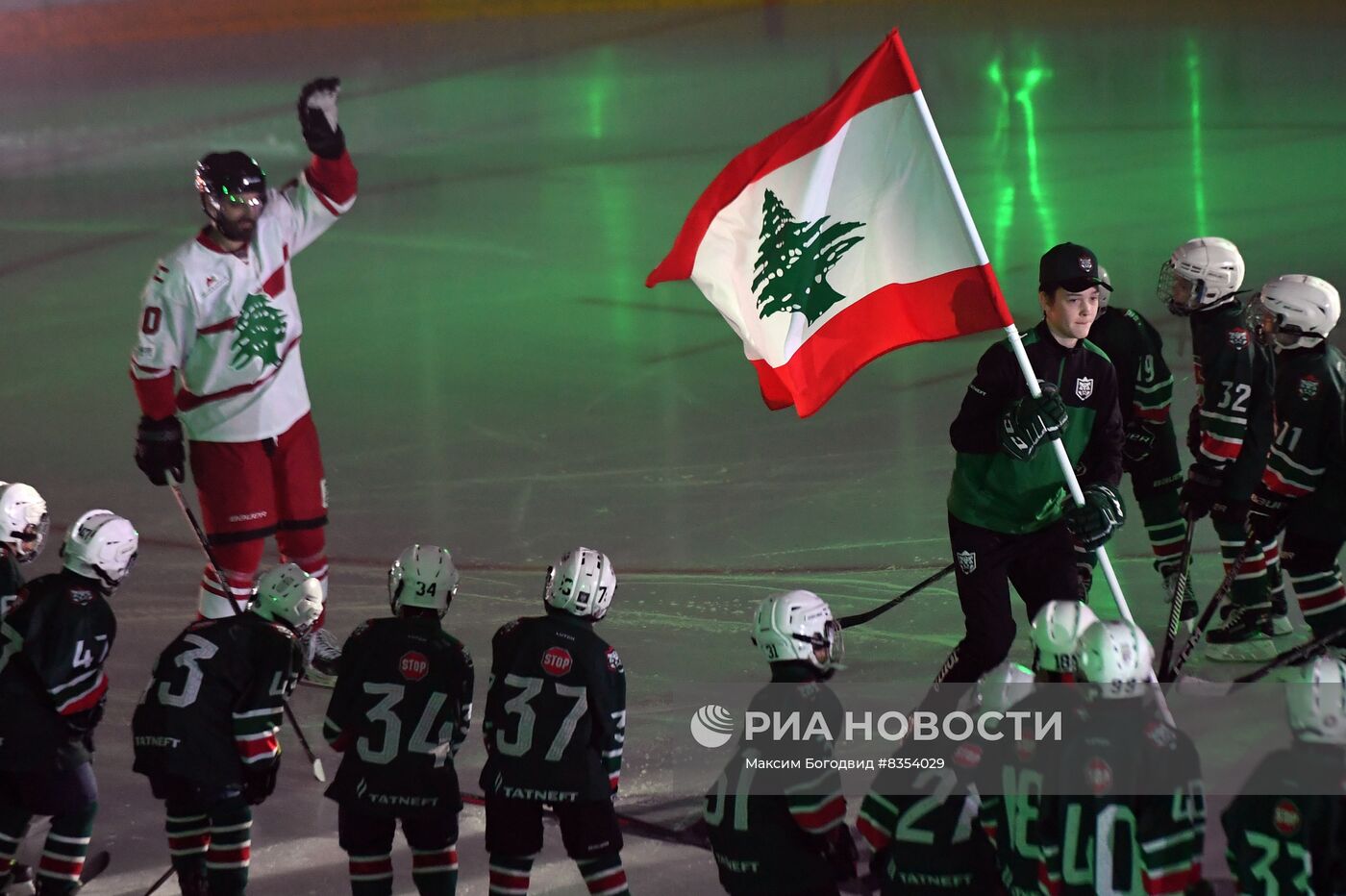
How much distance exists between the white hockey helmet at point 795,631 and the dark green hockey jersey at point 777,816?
0.25 meters

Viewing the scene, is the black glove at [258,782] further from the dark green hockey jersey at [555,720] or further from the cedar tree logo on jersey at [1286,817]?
the cedar tree logo on jersey at [1286,817]

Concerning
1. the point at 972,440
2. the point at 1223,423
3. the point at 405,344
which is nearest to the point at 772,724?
the point at 972,440

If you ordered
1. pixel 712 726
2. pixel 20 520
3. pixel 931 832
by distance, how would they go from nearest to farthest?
pixel 931 832
pixel 20 520
pixel 712 726

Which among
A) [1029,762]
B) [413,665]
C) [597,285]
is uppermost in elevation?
[597,285]

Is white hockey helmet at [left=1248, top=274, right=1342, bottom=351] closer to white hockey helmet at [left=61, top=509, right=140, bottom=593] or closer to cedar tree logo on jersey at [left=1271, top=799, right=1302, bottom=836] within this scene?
cedar tree logo on jersey at [left=1271, top=799, right=1302, bottom=836]

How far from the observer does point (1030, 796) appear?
492 centimetres

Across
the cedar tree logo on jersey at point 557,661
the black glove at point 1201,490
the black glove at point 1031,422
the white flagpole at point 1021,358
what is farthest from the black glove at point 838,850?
the black glove at point 1201,490

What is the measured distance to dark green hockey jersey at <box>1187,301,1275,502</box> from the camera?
747cm

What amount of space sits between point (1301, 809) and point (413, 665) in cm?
262

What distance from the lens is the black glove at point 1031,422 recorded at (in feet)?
20.4

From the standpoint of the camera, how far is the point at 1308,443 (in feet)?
23.0

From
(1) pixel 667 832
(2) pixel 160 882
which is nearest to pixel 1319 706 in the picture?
(1) pixel 667 832

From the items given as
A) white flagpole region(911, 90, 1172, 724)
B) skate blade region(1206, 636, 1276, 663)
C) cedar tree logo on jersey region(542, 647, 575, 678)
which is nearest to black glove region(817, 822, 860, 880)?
cedar tree logo on jersey region(542, 647, 575, 678)

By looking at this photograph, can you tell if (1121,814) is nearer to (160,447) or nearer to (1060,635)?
(1060,635)
